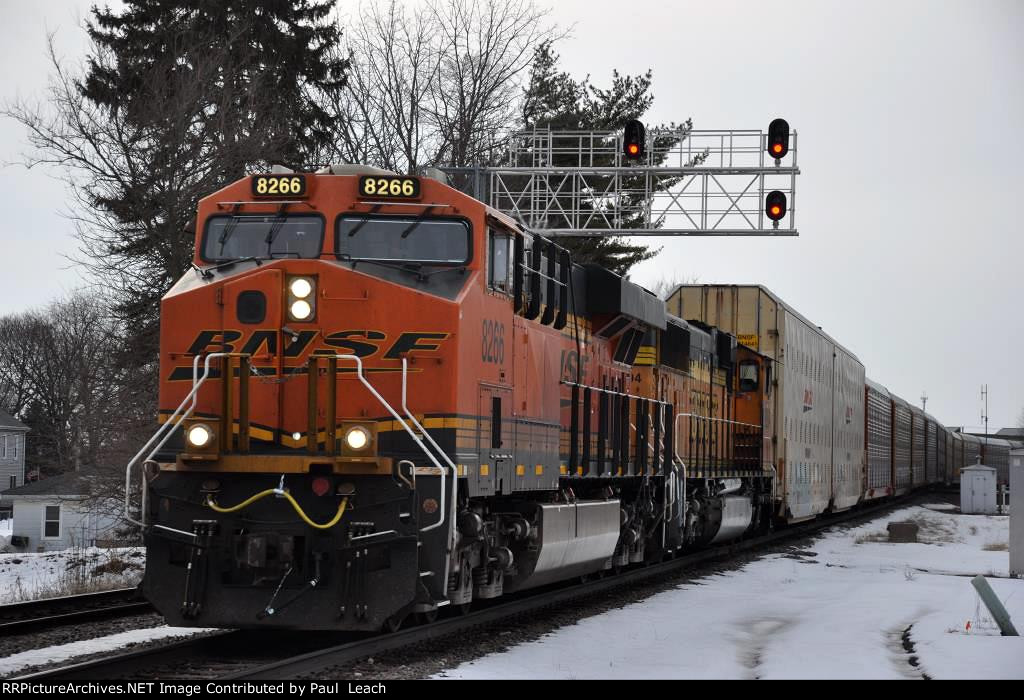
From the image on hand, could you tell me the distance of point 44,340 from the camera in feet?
236

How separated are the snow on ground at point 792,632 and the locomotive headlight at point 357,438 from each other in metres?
1.81

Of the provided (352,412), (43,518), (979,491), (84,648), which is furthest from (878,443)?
(84,648)

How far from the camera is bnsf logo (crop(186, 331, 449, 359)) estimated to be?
10.1m

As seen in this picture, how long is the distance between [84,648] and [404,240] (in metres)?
4.30

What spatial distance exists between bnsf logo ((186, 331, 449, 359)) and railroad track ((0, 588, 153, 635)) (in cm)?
268

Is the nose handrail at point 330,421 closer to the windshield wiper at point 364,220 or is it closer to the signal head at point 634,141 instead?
the windshield wiper at point 364,220

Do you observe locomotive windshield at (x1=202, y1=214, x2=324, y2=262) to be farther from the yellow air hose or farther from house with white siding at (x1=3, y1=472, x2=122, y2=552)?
house with white siding at (x1=3, y1=472, x2=122, y2=552)

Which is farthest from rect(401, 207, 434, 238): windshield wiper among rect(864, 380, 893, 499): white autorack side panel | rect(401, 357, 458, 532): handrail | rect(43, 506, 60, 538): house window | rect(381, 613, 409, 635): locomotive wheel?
rect(43, 506, 60, 538): house window

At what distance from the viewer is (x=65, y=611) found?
12.6m

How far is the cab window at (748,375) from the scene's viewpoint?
2470 cm

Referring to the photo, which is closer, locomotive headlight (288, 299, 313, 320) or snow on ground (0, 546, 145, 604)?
locomotive headlight (288, 299, 313, 320)

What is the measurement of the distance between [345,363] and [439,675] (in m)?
2.59

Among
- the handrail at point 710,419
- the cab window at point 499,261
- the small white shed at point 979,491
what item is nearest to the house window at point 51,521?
the small white shed at point 979,491

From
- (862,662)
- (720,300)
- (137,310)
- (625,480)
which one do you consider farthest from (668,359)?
(137,310)
